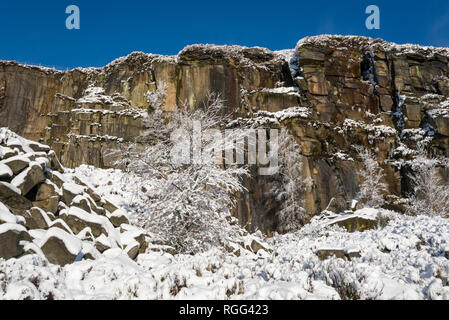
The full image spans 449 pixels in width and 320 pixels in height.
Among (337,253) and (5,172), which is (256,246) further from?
(5,172)

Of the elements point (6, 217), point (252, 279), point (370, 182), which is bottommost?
point (252, 279)

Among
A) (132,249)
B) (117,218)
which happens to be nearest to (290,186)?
(117,218)

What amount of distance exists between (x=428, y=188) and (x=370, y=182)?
5.34 meters

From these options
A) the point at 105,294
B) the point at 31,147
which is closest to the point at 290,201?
the point at 31,147

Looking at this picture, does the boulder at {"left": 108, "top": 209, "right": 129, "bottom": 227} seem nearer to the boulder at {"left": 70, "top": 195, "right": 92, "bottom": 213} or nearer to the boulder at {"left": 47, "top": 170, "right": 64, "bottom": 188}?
the boulder at {"left": 70, "top": 195, "right": 92, "bottom": 213}

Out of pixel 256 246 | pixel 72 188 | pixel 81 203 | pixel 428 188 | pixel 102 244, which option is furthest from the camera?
pixel 428 188

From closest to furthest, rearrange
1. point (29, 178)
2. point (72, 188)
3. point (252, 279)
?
1. point (252, 279)
2. point (29, 178)
3. point (72, 188)

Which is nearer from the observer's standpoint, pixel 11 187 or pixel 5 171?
pixel 11 187

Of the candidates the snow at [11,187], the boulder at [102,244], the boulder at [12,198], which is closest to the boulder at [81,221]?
the boulder at [102,244]

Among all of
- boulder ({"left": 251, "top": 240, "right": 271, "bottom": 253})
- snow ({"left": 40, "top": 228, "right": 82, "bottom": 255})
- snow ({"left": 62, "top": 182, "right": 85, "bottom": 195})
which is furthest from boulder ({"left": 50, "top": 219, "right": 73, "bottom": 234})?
boulder ({"left": 251, "top": 240, "right": 271, "bottom": 253})

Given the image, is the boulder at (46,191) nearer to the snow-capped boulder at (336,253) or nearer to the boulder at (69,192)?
the boulder at (69,192)

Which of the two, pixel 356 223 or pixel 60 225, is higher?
pixel 60 225

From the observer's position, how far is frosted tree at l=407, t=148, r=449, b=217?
25.6 metres

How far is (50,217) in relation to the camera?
764 cm
